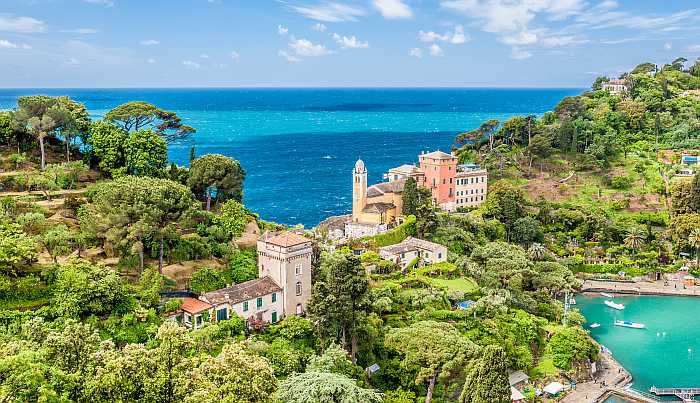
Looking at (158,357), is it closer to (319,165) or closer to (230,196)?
(230,196)

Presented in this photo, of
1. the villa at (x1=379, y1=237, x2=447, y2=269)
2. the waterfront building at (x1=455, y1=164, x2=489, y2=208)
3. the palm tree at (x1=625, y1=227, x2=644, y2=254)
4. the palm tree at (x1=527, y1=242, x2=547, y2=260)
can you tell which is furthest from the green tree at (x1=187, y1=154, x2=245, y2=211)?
the palm tree at (x1=625, y1=227, x2=644, y2=254)

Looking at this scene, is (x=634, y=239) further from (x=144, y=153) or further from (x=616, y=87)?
(x=616, y=87)

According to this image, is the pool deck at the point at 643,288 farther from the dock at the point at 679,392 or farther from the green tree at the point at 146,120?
the green tree at the point at 146,120

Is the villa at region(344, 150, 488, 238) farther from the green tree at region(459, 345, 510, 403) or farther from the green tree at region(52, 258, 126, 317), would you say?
the green tree at region(52, 258, 126, 317)

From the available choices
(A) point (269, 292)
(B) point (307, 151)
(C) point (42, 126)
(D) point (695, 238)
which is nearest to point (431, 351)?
(A) point (269, 292)

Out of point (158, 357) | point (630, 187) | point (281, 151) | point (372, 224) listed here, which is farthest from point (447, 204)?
point (281, 151)

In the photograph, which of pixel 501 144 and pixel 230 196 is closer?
pixel 230 196
